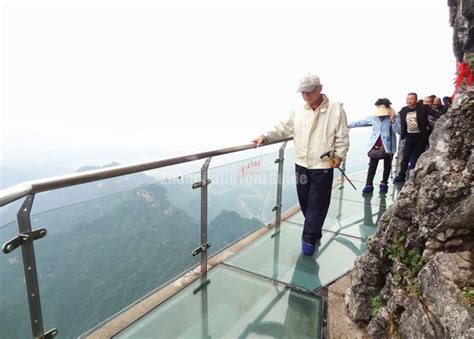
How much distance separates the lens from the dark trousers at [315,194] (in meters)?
3.22

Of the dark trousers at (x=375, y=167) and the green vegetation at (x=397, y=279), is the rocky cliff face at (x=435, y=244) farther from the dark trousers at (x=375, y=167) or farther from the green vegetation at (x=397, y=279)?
the dark trousers at (x=375, y=167)

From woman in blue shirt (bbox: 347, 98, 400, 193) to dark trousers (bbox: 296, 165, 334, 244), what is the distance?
2.72m

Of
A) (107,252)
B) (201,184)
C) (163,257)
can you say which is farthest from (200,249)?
(107,252)

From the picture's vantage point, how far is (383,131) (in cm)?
557

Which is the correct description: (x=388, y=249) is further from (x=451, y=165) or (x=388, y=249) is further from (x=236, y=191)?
(x=236, y=191)

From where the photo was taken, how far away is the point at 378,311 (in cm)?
210

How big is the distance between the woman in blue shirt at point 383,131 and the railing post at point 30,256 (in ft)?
16.9

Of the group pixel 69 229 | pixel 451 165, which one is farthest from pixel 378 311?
pixel 69 229

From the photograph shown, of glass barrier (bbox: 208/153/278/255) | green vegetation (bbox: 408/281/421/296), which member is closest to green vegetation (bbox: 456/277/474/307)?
green vegetation (bbox: 408/281/421/296)

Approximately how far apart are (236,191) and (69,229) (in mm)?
1794

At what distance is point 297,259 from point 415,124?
378 centimetres

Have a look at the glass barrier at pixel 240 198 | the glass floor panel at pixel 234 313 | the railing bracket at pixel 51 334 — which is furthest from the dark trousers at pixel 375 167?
the railing bracket at pixel 51 334

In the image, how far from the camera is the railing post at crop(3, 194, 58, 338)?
1.53 meters

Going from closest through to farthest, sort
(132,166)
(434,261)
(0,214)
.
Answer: (0,214), (434,261), (132,166)
